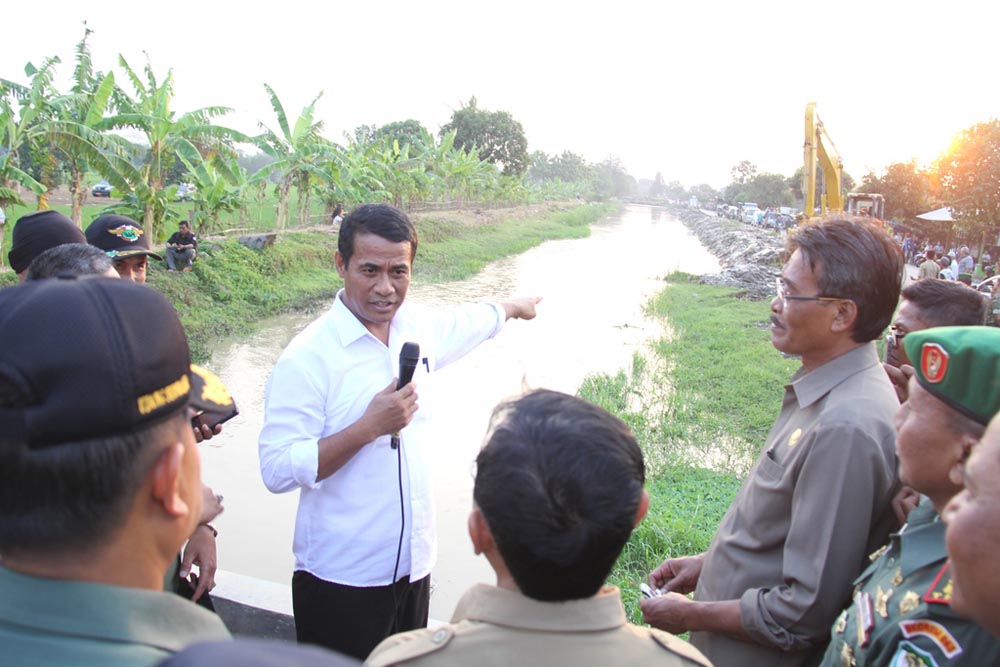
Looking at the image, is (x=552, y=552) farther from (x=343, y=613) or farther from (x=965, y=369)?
(x=343, y=613)

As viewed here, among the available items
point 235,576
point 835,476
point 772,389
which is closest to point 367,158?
point 772,389

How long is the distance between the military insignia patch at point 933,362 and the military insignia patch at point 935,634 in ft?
1.52

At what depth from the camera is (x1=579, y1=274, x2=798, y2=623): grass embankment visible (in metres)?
4.75

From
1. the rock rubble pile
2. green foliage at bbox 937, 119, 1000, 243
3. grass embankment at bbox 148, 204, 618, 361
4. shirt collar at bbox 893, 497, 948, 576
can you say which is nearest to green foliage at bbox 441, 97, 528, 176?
the rock rubble pile

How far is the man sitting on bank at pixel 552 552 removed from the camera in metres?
1.09

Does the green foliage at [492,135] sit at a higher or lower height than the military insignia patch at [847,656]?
higher

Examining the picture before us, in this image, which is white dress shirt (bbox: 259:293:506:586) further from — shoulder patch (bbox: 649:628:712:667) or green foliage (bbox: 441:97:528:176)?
green foliage (bbox: 441:97:528:176)

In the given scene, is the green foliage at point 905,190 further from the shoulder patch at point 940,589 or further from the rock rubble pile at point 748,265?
the shoulder patch at point 940,589

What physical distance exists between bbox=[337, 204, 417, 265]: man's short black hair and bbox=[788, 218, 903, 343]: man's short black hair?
4.39 ft

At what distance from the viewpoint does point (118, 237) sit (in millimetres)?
3145

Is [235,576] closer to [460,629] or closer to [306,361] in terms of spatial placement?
[306,361]

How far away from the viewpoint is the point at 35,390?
2.77ft

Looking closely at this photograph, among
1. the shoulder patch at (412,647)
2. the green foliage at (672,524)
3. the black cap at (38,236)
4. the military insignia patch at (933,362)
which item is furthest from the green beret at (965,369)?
the black cap at (38,236)

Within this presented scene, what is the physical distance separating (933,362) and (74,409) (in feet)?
4.92
